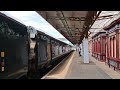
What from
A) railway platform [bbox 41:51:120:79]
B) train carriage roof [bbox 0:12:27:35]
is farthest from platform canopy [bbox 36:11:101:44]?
train carriage roof [bbox 0:12:27:35]

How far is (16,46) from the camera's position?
9.60 meters

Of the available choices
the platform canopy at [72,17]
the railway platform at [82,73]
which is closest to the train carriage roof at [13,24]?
the platform canopy at [72,17]

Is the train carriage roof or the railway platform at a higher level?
the train carriage roof

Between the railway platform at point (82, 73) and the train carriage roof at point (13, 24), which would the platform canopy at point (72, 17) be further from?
the train carriage roof at point (13, 24)

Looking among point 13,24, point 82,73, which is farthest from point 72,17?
point 13,24

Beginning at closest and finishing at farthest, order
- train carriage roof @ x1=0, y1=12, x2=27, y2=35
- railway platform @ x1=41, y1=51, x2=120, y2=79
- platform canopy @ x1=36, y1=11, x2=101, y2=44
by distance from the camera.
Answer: train carriage roof @ x1=0, y1=12, x2=27, y2=35, platform canopy @ x1=36, y1=11, x2=101, y2=44, railway platform @ x1=41, y1=51, x2=120, y2=79

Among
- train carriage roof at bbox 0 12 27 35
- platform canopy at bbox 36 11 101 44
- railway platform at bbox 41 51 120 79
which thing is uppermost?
platform canopy at bbox 36 11 101 44

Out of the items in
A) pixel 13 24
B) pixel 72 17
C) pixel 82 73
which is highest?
pixel 72 17

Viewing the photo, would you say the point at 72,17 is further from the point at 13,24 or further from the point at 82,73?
the point at 13,24

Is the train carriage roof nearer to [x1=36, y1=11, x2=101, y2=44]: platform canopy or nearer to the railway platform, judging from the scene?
[x1=36, y1=11, x2=101, y2=44]: platform canopy
